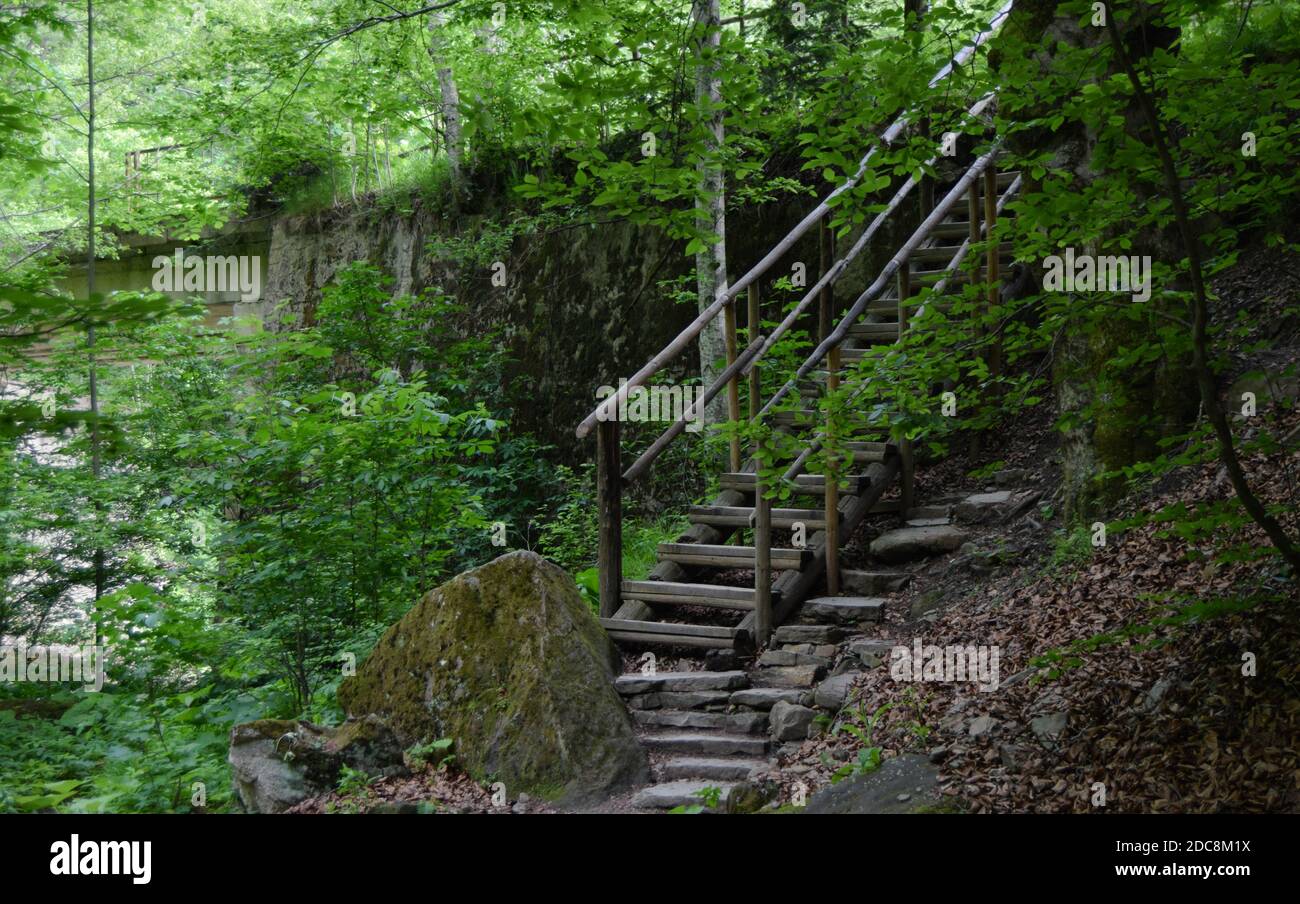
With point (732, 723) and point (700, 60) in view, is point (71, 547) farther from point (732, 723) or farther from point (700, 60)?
point (700, 60)

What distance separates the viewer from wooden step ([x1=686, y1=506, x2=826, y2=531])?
21.6ft

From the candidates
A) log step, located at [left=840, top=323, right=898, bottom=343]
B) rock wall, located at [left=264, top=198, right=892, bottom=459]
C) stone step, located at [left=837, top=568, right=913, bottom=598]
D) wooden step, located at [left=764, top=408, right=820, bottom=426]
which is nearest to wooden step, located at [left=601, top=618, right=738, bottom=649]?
stone step, located at [left=837, top=568, right=913, bottom=598]

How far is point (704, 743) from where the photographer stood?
5.30 metres

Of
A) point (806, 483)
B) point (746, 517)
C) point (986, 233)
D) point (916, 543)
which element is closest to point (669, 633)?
point (746, 517)

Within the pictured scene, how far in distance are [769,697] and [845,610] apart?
3.02ft

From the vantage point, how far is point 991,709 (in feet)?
14.0

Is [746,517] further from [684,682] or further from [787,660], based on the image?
[684,682]

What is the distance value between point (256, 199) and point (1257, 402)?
13.0 metres


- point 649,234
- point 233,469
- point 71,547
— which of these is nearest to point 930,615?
Answer: point 233,469

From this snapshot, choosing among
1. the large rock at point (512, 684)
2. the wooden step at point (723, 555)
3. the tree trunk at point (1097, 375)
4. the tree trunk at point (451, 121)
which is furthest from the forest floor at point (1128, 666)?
the tree trunk at point (451, 121)
